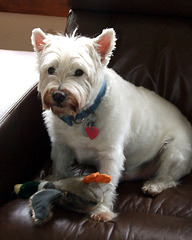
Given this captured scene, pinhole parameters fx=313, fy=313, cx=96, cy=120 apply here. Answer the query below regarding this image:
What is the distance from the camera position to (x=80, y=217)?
1325mm

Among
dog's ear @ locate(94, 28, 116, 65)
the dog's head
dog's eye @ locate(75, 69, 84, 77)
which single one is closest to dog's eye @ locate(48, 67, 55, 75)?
the dog's head

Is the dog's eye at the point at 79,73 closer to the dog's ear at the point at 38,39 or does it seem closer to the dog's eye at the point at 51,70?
the dog's eye at the point at 51,70

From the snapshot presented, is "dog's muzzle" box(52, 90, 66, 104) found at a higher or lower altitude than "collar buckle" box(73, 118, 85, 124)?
higher

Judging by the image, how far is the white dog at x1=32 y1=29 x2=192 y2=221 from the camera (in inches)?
54.5

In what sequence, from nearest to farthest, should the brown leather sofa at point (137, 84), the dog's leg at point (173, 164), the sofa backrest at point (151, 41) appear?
the brown leather sofa at point (137, 84), the dog's leg at point (173, 164), the sofa backrest at point (151, 41)

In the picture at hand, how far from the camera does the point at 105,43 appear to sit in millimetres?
1433

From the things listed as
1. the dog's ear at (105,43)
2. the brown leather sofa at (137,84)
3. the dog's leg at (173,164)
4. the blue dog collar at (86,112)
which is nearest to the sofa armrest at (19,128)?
the brown leather sofa at (137,84)

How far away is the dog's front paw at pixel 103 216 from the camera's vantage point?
1.35 metres

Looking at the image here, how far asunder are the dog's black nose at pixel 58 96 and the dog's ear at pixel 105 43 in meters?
0.28

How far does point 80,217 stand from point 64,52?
72cm

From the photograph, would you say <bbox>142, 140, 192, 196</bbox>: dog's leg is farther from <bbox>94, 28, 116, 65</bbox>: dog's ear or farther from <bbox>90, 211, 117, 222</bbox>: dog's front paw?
<bbox>94, 28, 116, 65</bbox>: dog's ear

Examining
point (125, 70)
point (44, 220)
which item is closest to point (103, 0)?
point (125, 70)

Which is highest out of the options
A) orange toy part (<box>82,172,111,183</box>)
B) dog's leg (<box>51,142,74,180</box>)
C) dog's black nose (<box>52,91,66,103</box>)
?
dog's black nose (<box>52,91,66,103</box>)

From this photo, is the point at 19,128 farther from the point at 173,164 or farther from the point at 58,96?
the point at 173,164
